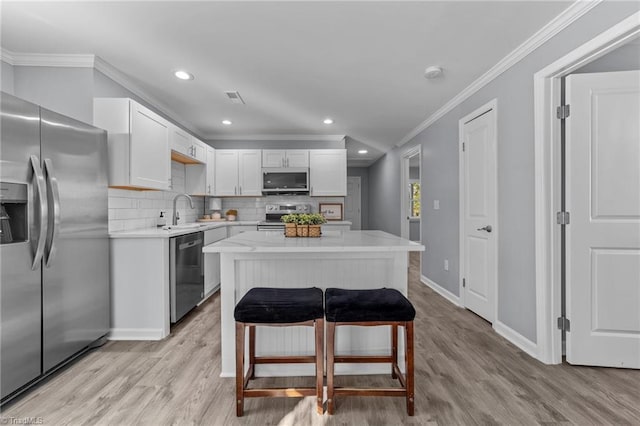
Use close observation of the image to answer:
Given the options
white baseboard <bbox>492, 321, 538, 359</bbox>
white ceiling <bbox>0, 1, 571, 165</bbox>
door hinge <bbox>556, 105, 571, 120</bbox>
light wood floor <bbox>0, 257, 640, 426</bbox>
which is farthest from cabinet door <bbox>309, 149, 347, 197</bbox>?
door hinge <bbox>556, 105, 571, 120</bbox>

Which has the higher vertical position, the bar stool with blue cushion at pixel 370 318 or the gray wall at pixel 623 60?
the gray wall at pixel 623 60

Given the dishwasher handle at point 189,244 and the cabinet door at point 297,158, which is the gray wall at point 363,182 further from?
the dishwasher handle at point 189,244

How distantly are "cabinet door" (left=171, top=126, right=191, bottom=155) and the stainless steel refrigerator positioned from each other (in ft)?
3.38

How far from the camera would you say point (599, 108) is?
82.7 inches

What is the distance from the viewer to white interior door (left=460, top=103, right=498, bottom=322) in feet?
9.51

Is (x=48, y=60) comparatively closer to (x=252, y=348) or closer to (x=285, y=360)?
(x=252, y=348)

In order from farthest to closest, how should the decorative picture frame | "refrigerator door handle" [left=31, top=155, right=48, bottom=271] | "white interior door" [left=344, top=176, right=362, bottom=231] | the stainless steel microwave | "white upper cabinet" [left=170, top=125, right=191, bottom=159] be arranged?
1. "white interior door" [left=344, top=176, right=362, bottom=231]
2. the decorative picture frame
3. the stainless steel microwave
4. "white upper cabinet" [left=170, top=125, right=191, bottom=159]
5. "refrigerator door handle" [left=31, top=155, right=48, bottom=271]

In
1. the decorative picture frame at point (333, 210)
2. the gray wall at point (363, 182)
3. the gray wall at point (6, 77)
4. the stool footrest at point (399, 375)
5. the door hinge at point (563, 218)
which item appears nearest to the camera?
the stool footrest at point (399, 375)

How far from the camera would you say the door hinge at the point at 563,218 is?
2.18 meters

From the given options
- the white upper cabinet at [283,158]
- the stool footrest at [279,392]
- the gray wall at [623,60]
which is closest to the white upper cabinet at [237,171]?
the white upper cabinet at [283,158]

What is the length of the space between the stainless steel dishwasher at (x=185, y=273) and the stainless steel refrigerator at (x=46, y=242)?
0.54 m

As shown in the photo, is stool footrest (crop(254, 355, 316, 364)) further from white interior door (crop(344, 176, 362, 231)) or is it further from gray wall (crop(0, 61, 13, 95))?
white interior door (crop(344, 176, 362, 231))

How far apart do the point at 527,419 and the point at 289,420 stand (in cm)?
124

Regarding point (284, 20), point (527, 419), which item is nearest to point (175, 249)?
point (284, 20)
